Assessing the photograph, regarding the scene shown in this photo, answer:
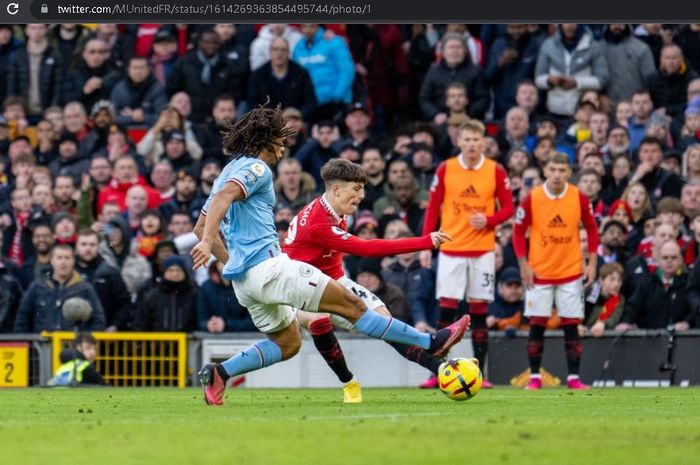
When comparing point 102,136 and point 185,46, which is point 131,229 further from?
point 185,46

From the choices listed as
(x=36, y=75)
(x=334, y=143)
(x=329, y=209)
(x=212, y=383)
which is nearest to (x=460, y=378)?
(x=329, y=209)

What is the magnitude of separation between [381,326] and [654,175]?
8555 millimetres

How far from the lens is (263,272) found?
10.9 meters

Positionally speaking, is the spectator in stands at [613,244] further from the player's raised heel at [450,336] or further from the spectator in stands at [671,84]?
the player's raised heel at [450,336]

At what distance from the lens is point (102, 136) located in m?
22.0

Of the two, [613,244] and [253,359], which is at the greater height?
[613,244]

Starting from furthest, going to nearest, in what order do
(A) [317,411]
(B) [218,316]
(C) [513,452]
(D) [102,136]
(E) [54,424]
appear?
(D) [102,136]
(B) [218,316]
(A) [317,411]
(E) [54,424]
(C) [513,452]

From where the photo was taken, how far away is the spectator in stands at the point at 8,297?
18422 millimetres

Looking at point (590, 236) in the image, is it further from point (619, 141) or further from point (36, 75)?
point (36, 75)

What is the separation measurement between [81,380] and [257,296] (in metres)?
6.14

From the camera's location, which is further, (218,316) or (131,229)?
(131,229)

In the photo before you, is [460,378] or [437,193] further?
[437,193]
